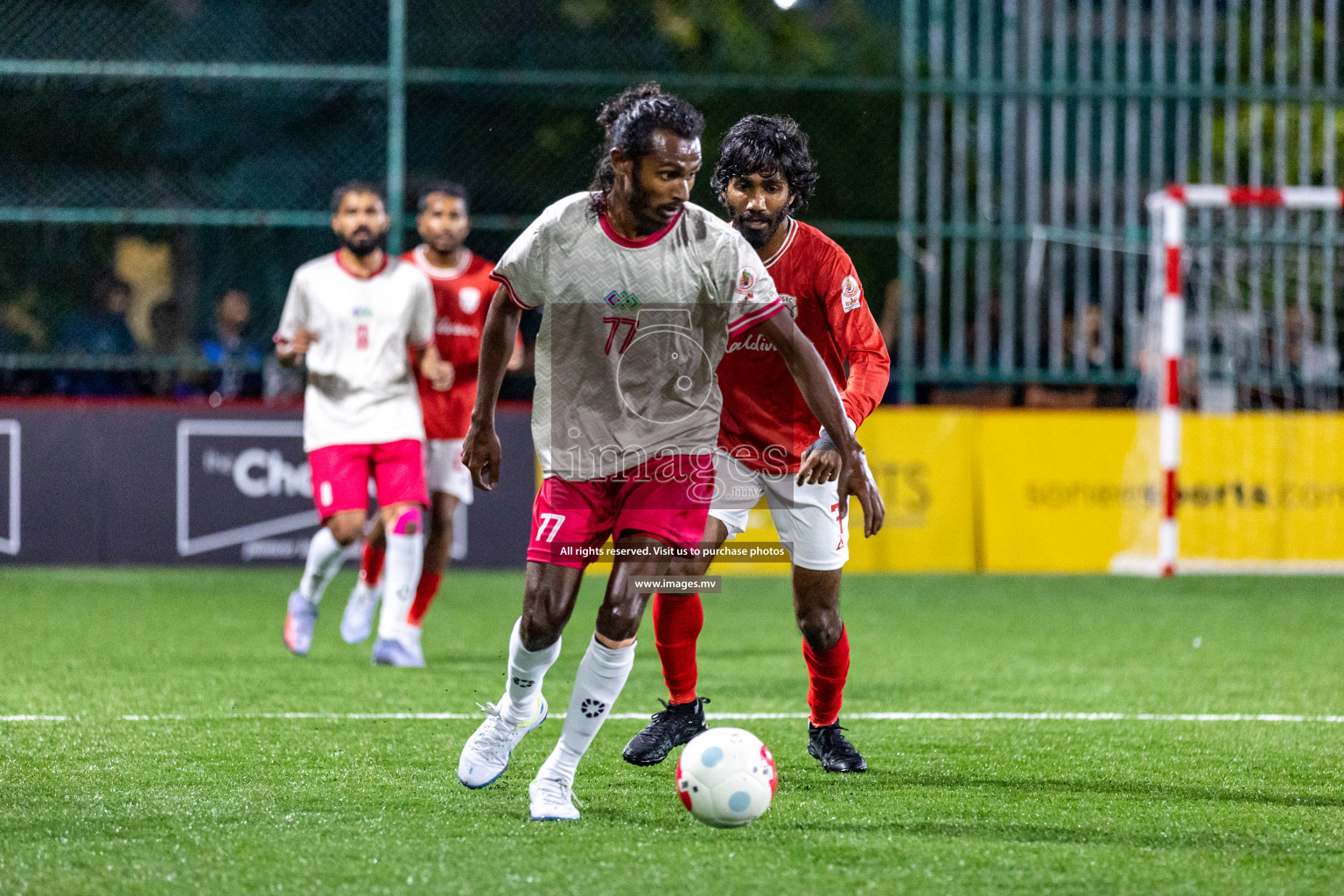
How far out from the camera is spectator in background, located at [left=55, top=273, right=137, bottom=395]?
12.2m

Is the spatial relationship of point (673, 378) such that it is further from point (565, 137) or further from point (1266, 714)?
point (565, 137)

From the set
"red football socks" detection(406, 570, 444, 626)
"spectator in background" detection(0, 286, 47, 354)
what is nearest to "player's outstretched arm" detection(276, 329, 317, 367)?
"red football socks" detection(406, 570, 444, 626)

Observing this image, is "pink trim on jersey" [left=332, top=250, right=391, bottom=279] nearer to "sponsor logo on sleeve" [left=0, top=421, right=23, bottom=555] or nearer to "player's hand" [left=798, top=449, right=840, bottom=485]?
"player's hand" [left=798, top=449, right=840, bottom=485]

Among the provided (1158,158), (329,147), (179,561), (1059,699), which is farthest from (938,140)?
(1059,699)

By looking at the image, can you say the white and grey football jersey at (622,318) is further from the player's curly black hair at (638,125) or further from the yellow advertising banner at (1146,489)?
the yellow advertising banner at (1146,489)

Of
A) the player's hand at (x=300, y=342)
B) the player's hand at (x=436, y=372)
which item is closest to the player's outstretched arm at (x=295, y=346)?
the player's hand at (x=300, y=342)

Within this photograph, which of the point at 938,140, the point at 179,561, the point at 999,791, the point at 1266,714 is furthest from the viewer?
the point at 938,140

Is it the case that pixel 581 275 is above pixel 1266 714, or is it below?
above

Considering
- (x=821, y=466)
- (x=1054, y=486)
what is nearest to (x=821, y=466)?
(x=821, y=466)

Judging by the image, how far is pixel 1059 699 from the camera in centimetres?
676

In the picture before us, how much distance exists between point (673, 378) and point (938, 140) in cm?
884

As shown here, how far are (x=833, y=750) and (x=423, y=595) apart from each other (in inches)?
128

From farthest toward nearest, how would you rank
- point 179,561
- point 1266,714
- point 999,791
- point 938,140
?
point 938,140 < point 179,561 < point 1266,714 < point 999,791

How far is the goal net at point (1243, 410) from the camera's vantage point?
39.7 feet
